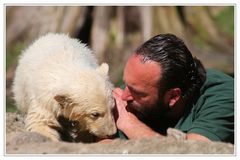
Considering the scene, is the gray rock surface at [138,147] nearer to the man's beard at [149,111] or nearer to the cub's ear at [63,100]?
the man's beard at [149,111]

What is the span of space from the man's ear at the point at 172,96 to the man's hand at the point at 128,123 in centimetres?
43

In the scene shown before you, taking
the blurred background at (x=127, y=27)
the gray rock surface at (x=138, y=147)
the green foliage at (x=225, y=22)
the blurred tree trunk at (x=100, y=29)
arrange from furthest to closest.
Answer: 1. the green foliage at (x=225, y=22)
2. the blurred tree trunk at (x=100, y=29)
3. the blurred background at (x=127, y=27)
4. the gray rock surface at (x=138, y=147)

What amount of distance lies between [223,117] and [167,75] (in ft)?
2.87

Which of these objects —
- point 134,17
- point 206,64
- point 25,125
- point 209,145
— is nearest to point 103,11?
point 134,17

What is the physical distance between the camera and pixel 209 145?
645cm

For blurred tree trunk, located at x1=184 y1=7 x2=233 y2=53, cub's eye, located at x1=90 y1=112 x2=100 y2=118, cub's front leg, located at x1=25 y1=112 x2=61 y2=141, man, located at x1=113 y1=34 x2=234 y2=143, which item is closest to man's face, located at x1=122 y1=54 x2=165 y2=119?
man, located at x1=113 y1=34 x2=234 y2=143

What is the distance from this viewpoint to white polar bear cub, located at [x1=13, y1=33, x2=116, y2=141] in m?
7.37

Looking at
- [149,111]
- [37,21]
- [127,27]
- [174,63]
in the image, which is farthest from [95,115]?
[127,27]

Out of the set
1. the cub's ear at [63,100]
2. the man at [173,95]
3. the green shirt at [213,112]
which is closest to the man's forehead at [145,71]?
the man at [173,95]

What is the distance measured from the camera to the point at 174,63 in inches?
282

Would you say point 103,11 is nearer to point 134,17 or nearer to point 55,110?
point 134,17

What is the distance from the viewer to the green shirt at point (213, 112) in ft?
23.2

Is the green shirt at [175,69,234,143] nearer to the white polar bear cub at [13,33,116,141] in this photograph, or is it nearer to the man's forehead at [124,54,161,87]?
the man's forehead at [124,54,161,87]

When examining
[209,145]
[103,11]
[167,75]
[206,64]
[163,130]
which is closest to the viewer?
[209,145]
